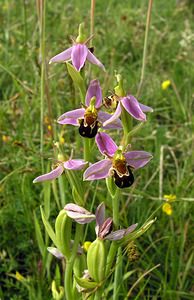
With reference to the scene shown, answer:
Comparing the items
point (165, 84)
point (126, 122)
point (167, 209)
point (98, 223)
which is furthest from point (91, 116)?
point (165, 84)

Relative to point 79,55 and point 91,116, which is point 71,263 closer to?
point 91,116

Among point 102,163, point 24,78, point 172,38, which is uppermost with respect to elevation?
point 172,38

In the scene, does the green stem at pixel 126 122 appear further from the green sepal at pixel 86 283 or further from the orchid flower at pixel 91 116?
the green sepal at pixel 86 283

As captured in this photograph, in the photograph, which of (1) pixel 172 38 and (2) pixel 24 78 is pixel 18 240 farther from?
(1) pixel 172 38

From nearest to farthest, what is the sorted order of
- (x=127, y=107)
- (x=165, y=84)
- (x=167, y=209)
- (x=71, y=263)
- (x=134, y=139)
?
1. (x=127, y=107)
2. (x=71, y=263)
3. (x=167, y=209)
4. (x=134, y=139)
5. (x=165, y=84)

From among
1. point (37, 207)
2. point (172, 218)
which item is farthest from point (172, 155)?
point (37, 207)
